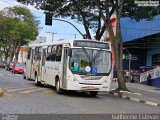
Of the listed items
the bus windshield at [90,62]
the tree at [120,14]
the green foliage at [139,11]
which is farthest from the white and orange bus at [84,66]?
the green foliage at [139,11]

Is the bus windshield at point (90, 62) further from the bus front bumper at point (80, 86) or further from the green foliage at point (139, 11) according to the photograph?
the green foliage at point (139, 11)

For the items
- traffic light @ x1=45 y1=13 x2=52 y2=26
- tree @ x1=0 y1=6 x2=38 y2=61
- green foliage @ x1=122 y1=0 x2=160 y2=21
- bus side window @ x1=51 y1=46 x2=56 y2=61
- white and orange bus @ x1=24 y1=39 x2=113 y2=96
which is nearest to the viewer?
white and orange bus @ x1=24 y1=39 x2=113 y2=96

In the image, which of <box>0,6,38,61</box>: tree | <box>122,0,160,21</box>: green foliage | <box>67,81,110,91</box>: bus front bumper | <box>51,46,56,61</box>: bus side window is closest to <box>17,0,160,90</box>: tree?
<box>122,0,160,21</box>: green foliage

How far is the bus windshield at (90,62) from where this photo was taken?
71.8 ft

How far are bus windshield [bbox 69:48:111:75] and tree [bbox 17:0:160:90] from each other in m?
5.66

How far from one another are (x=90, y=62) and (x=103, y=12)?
9400mm

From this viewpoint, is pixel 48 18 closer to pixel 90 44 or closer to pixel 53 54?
pixel 53 54

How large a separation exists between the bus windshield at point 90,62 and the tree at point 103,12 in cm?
566

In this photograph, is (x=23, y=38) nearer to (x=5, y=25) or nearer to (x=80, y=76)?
(x=5, y=25)

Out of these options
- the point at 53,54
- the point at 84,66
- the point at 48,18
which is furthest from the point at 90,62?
the point at 48,18

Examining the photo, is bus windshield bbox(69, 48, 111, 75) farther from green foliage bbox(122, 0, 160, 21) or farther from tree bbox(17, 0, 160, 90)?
green foliage bbox(122, 0, 160, 21)

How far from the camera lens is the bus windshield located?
2188cm

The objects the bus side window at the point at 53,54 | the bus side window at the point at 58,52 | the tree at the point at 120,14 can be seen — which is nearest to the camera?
the bus side window at the point at 58,52

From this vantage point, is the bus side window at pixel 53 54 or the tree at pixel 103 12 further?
Result: the tree at pixel 103 12
